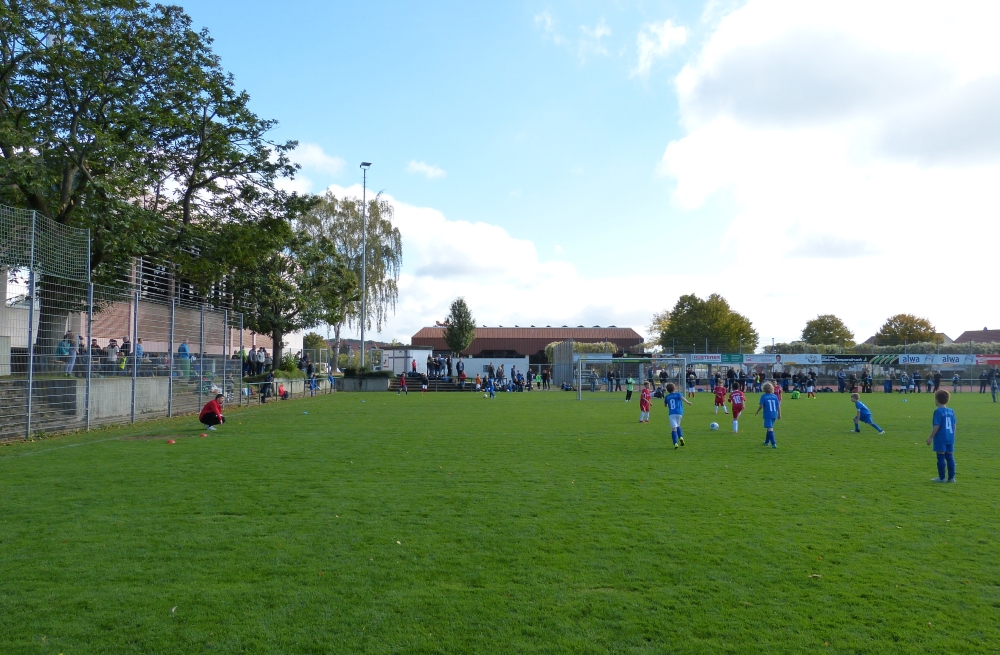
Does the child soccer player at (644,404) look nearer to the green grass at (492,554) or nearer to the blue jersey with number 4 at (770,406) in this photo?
the blue jersey with number 4 at (770,406)

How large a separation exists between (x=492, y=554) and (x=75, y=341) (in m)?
14.9

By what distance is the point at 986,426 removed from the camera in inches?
777

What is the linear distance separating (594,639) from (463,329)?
65127 millimetres

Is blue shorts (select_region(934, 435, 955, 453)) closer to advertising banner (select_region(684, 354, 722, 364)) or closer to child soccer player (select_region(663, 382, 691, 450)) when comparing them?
child soccer player (select_region(663, 382, 691, 450))

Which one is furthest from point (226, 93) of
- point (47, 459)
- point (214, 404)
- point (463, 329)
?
point (463, 329)

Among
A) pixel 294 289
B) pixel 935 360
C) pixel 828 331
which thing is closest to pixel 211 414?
pixel 294 289

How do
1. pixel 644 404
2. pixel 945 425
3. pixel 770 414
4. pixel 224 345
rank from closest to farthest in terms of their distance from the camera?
pixel 945 425, pixel 770 414, pixel 644 404, pixel 224 345

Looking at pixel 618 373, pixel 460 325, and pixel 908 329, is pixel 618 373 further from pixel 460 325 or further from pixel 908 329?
pixel 908 329

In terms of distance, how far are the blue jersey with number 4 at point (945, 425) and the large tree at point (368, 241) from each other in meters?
42.6

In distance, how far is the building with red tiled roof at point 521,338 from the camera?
3607 inches

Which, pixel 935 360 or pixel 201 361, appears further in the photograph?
pixel 935 360

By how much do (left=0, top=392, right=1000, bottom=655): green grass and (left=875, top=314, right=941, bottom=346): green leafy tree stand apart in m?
91.2

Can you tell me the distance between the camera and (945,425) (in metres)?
10.2

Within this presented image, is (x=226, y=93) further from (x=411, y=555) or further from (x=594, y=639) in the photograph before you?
(x=594, y=639)
